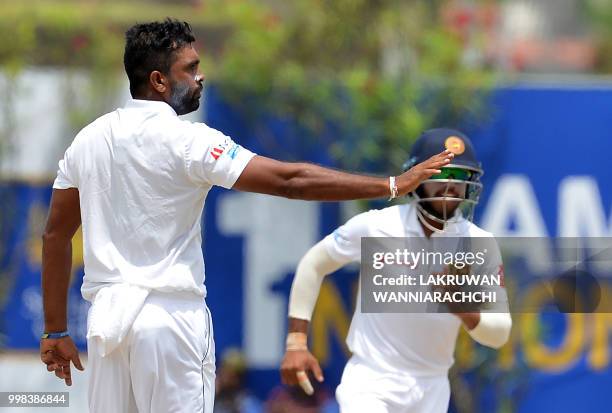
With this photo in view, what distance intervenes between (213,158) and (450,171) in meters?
1.33

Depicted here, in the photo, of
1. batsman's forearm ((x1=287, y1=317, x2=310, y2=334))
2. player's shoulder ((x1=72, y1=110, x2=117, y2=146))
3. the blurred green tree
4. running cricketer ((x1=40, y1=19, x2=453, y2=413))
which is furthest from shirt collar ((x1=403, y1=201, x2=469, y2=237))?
the blurred green tree

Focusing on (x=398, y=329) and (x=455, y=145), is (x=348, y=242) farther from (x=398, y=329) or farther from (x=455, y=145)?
(x=455, y=145)

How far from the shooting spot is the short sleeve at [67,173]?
4145 millimetres

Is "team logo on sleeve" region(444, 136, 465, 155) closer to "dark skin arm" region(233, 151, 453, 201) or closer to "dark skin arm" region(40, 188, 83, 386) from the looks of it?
"dark skin arm" region(233, 151, 453, 201)

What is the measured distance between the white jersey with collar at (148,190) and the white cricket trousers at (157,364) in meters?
0.09

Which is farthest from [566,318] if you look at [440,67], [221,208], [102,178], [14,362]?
[102,178]

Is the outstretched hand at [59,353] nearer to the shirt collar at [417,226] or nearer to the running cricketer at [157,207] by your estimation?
the running cricketer at [157,207]

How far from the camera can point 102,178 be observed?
13.3ft

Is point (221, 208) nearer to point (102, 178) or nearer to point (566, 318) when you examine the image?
point (566, 318)

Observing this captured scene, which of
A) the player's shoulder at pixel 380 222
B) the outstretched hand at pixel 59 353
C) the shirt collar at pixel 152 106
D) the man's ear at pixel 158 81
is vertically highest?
the man's ear at pixel 158 81

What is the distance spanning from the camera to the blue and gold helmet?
4918mm

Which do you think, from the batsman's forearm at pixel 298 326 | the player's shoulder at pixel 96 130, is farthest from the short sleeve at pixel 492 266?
the player's shoulder at pixel 96 130

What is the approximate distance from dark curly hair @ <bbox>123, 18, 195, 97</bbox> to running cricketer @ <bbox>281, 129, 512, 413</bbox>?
127 cm

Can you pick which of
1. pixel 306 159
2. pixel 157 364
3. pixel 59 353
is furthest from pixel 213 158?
pixel 306 159
